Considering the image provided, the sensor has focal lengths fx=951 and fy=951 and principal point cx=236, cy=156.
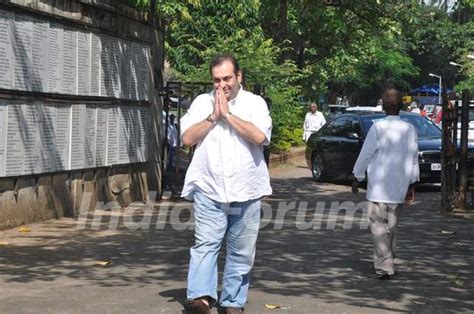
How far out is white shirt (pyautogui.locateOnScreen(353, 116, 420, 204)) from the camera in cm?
898

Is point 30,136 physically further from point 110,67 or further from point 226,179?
point 226,179

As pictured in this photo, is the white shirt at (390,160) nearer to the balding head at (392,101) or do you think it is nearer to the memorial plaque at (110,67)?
the balding head at (392,101)

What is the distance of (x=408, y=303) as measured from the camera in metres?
7.62

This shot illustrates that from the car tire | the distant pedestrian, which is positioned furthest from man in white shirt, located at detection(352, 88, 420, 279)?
the car tire

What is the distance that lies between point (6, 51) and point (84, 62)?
2238 millimetres

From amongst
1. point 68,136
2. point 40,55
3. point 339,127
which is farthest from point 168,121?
point 339,127

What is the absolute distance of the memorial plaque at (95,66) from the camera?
1350cm

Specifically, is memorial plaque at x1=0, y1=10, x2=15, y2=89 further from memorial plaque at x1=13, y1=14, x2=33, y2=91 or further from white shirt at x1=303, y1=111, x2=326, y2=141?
white shirt at x1=303, y1=111, x2=326, y2=141

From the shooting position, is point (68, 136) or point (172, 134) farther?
point (172, 134)

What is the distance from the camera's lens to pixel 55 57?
40.6 ft

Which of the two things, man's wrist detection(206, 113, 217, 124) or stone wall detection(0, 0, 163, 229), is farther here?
stone wall detection(0, 0, 163, 229)

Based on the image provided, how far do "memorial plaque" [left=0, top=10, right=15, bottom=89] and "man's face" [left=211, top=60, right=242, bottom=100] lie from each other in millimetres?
4980

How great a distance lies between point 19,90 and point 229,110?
537 centimetres

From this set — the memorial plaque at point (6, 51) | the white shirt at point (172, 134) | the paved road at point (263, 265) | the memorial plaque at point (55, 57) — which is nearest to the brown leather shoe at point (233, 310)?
the paved road at point (263, 265)
